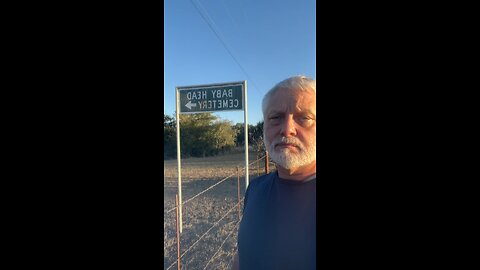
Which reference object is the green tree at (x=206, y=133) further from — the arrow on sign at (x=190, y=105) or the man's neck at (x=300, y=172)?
the man's neck at (x=300, y=172)

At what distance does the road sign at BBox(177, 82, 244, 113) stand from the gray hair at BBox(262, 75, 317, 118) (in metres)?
1.72

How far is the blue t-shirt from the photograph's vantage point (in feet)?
2.02

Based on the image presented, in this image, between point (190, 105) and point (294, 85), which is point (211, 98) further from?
point (294, 85)

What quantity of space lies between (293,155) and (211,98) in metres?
1.82

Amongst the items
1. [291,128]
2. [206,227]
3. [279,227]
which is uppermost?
[291,128]

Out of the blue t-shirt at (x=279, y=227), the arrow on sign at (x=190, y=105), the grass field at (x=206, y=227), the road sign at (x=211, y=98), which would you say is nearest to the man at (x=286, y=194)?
the blue t-shirt at (x=279, y=227)

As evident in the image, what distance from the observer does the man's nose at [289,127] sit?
0.72 meters

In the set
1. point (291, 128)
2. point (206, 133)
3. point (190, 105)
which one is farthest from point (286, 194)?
point (206, 133)

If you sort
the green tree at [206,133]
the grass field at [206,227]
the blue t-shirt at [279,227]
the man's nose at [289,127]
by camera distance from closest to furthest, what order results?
the blue t-shirt at [279,227] → the man's nose at [289,127] → the grass field at [206,227] → the green tree at [206,133]

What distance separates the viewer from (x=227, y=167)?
10742 mm

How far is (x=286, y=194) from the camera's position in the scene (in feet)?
2.47
